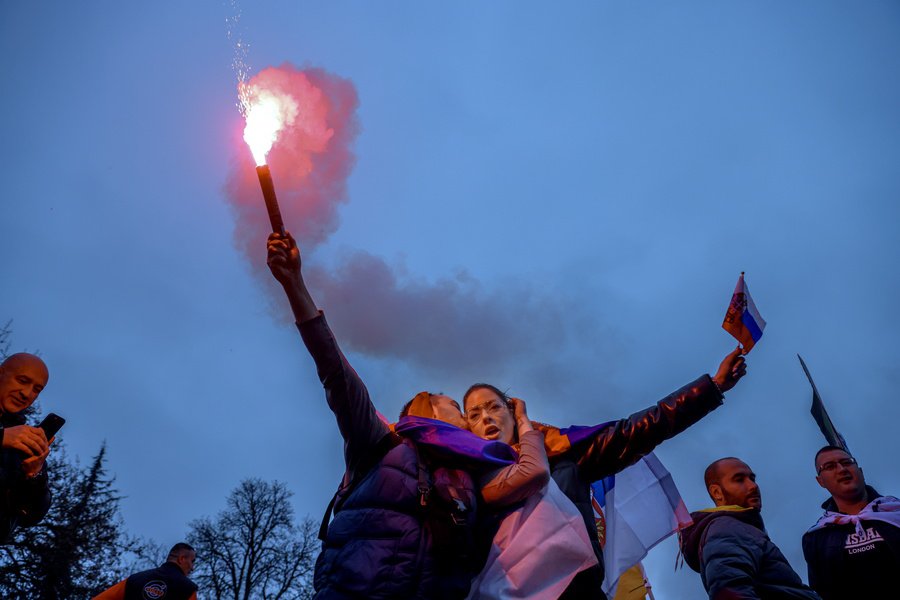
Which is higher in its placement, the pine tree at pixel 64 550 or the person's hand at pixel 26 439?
the pine tree at pixel 64 550

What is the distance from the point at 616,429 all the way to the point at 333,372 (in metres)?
1.80

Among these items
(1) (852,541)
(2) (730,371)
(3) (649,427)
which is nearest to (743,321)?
(2) (730,371)

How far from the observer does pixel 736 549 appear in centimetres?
376

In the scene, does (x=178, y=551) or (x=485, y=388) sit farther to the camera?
(x=178, y=551)

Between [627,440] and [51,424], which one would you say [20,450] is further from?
[627,440]

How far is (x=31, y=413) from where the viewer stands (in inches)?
677

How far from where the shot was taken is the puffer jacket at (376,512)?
2451 mm

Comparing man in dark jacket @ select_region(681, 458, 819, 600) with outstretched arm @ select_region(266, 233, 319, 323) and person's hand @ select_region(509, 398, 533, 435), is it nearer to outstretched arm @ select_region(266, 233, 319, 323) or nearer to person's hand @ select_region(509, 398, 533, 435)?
person's hand @ select_region(509, 398, 533, 435)

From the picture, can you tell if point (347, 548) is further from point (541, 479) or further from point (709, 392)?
point (709, 392)

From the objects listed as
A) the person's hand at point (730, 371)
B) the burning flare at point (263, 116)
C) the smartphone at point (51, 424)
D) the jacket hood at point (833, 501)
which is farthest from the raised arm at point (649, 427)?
the smartphone at point (51, 424)

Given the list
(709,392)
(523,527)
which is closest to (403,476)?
(523,527)

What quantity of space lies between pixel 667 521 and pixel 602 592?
3.09ft

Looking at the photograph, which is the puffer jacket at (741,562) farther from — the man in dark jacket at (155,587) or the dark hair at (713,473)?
the man in dark jacket at (155,587)

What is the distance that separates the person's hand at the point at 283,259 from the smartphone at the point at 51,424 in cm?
146
